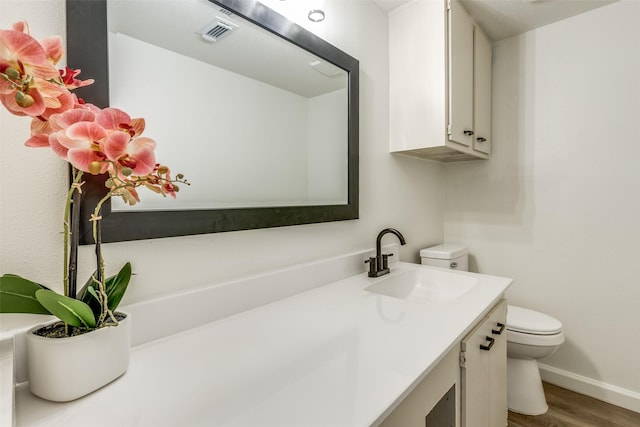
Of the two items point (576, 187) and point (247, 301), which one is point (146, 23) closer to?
point (247, 301)

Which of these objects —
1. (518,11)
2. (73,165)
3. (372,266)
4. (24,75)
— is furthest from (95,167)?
(518,11)

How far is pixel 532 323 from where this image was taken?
63.7 inches

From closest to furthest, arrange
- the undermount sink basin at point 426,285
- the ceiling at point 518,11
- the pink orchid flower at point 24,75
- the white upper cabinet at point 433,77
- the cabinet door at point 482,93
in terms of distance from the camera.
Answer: the pink orchid flower at point 24,75
the undermount sink basin at point 426,285
the white upper cabinet at point 433,77
the ceiling at point 518,11
the cabinet door at point 482,93

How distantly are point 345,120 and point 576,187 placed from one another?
4.91 ft

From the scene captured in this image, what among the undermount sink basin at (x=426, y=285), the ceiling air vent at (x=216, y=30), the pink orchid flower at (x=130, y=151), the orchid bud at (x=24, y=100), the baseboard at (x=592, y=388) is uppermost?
the ceiling air vent at (x=216, y=30)

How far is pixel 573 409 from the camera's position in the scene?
5.43ft

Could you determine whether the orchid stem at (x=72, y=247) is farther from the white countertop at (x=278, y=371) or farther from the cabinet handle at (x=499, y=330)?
the cabinet handle at (x=499, y=330)

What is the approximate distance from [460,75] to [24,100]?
1.75m

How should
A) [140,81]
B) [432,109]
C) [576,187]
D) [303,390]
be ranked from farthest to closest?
[576,187], [432,109], [140,81], [303,390]

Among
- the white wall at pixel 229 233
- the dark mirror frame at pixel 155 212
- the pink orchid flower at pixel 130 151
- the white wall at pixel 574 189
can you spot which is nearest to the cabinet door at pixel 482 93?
the white wall at pixel 574 189

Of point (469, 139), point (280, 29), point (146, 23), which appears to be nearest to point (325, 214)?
point (280, 29)

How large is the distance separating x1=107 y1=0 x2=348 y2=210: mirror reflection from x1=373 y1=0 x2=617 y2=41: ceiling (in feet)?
2.86

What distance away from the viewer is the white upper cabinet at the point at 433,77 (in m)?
1.50

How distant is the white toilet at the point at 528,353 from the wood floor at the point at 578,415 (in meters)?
0.04
